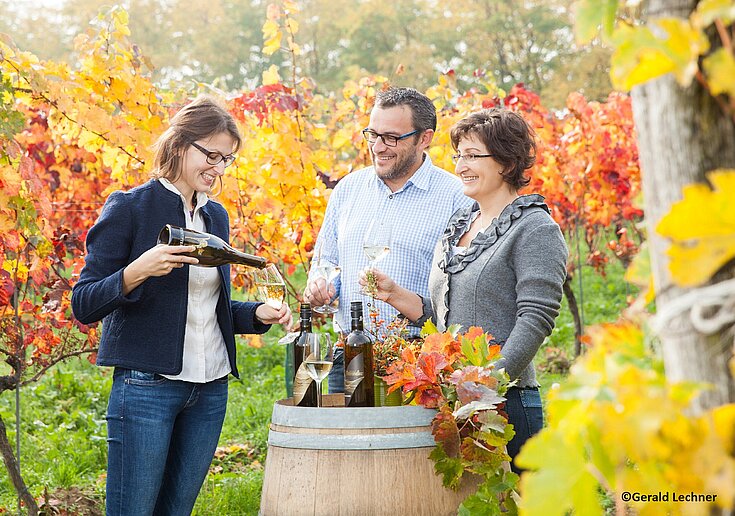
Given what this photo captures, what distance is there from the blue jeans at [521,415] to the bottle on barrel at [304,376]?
0.59 m

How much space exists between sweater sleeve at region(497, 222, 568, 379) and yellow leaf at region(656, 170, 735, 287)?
5.05ft

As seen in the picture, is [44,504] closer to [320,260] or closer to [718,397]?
[320,260]

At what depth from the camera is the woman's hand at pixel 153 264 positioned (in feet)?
7.62

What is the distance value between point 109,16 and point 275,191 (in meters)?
1.28

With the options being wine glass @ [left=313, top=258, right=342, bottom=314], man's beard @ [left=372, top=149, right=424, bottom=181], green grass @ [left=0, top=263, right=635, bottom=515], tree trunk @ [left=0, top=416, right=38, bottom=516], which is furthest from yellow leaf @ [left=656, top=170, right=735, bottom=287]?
green grass @ [left=0, top=263, right=635, bottom=515]

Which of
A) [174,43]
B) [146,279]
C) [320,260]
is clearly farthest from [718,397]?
[174,43]

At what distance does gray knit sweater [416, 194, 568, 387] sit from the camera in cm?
238

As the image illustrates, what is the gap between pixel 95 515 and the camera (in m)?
3.93

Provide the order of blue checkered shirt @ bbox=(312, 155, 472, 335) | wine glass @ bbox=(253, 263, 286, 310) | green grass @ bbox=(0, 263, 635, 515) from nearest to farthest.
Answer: wine glass @ bbox=(253, 263, 286, 310) < blue checkered shirt @ bbox=(312, 155, 472, 335) < green grass @ bbox=(0, 263, 635, 515)

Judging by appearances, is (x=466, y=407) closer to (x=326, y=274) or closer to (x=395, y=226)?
(x=326, y=274)

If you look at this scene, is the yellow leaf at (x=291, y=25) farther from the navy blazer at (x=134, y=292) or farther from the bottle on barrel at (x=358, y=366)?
the bottle on barrel at (x=358, y=366)

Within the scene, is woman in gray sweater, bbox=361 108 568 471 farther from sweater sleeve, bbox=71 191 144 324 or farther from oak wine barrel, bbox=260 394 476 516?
sweater sleeve, bbox=71 191 144 324

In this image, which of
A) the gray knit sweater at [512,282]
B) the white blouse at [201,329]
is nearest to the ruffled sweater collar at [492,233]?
the gray knit sweater at [512,282]

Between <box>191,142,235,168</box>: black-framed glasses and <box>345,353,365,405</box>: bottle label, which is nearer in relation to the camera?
<box>345,353,365,405</box>: bottle label
